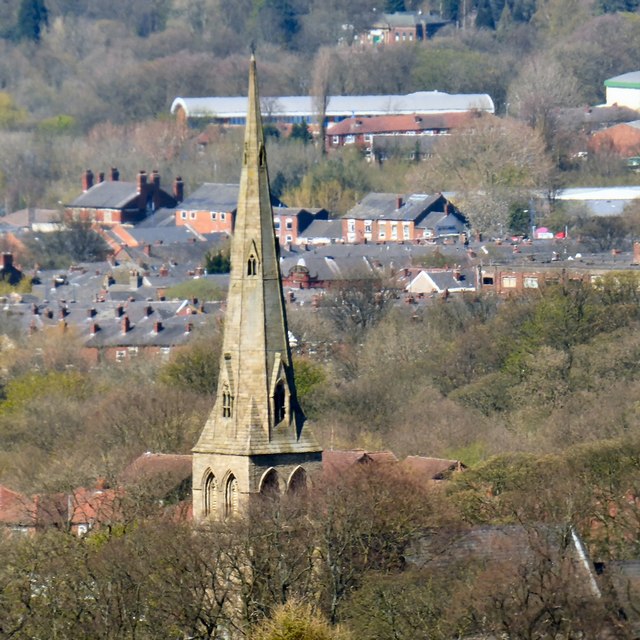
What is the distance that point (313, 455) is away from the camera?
47500mm

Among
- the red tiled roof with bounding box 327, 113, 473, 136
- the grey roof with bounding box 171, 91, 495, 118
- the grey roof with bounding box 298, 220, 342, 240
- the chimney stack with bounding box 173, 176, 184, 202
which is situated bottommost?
the grey roof with bounding box 171, 91, 495, 118

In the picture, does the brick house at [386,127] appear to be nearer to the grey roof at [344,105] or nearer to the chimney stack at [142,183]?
the grey roof at [344,105]

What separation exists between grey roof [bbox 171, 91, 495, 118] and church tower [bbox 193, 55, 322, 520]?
117 metres

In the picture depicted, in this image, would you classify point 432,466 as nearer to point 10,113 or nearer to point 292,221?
point 292,221

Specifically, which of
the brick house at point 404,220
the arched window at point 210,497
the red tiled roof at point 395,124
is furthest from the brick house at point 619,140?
the arched window at point 210,497

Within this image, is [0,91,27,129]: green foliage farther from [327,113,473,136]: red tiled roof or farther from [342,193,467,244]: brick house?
[342,193,467,244]: brick house

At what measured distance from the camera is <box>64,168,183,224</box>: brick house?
136m

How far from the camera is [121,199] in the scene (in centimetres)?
13825

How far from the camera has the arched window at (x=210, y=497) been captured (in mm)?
47562

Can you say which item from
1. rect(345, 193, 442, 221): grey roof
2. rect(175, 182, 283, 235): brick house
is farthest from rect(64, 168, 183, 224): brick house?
rect(345, 193, 442, 221): grey roof

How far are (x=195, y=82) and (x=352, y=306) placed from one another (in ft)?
286

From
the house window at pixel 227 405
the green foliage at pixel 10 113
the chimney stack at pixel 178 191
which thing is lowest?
the green foliage at pixel 10 113

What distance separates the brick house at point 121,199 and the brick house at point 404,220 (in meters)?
9.29

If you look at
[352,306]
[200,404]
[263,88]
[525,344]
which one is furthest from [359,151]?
[200,404]
